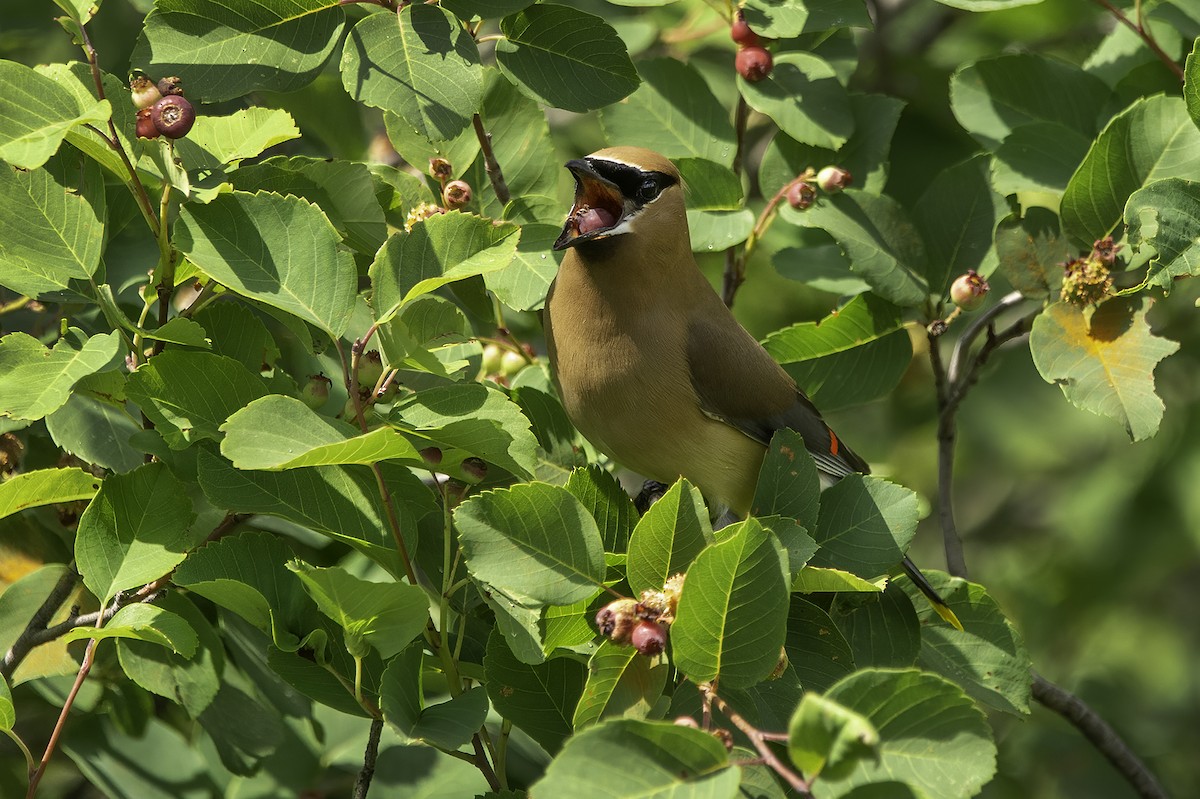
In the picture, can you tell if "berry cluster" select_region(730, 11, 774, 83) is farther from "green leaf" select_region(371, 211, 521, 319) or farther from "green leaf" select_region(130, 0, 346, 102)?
"green leaf" select_region(371, 211, 521, 319)

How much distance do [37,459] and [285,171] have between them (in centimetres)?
100

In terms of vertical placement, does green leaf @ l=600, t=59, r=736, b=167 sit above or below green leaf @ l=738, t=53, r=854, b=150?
below

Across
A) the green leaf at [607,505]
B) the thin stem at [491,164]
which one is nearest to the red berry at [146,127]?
the thin stem at [491,164]

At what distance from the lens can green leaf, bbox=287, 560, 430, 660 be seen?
1.93 meters

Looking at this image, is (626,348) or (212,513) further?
(626,348)

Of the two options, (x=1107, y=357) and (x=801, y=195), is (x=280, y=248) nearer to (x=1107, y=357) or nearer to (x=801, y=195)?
(x=801, y=195)

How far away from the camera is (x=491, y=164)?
2.86 metres

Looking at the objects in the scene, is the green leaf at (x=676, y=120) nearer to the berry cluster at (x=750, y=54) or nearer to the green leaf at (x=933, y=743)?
the berry cluster at (x=750, y=54)

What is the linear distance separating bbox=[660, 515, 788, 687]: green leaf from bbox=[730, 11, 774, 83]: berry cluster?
146 centimetres

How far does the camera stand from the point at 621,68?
2.54m

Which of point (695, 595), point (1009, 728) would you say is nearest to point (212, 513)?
point (695, 595)

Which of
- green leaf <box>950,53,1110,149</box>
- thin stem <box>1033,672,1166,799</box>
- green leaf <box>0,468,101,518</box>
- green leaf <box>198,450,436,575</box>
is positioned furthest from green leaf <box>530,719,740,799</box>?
thin stem <box>1033,672,1166,799</box>

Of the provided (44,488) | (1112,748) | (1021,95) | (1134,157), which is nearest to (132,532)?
(44,488)

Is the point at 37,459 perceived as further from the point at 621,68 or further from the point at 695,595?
the point at 695,595
